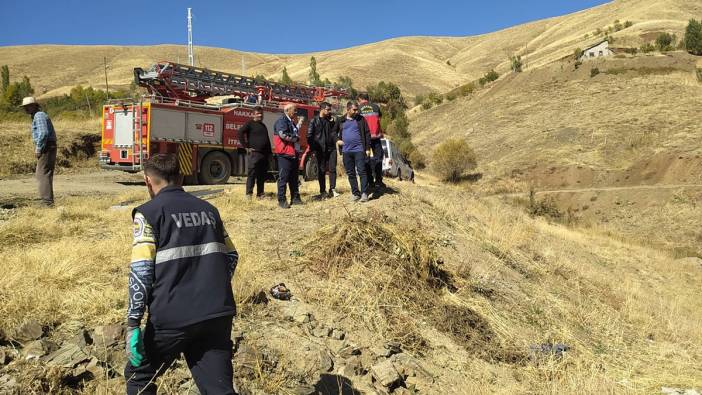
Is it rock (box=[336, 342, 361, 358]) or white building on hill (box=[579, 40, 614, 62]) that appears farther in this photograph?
white building on hill (box=[579, 40, 614, 62])

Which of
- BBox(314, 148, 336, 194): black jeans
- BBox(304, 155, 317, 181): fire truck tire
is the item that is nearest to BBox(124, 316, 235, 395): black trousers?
BBox(314, 148, 336, 194): black jeans

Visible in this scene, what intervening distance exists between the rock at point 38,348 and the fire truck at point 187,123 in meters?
9.63

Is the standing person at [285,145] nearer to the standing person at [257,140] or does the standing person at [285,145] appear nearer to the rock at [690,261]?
the standing person at [257,140]

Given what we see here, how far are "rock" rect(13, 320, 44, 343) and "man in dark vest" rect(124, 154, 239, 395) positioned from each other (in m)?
1.72

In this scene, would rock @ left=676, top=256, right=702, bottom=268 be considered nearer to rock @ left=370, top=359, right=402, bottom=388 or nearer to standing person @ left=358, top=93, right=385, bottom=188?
standing person @ left=358, top=93, right=385, bottom=188

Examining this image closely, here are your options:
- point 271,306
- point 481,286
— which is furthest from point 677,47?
point 271,306

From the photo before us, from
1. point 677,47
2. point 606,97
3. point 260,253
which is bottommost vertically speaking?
point 260,253

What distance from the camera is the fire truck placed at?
14953 millimetres

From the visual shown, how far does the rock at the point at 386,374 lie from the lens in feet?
15.4

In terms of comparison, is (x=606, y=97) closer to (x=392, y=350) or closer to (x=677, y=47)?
(x=677, y=47)

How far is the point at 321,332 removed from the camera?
17.4 feet

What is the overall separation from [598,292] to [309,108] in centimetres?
1052

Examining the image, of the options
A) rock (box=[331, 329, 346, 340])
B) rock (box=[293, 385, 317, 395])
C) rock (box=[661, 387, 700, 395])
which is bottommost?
rock (box=[661, 387, 700, 395])

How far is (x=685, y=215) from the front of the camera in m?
23.7
